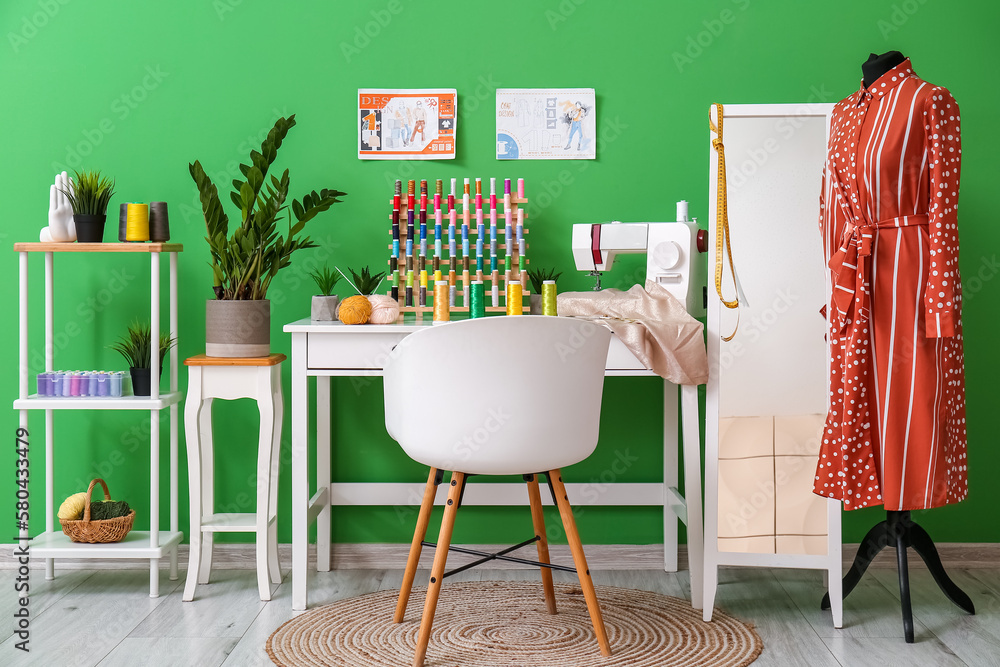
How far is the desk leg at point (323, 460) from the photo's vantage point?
2953 millimetres

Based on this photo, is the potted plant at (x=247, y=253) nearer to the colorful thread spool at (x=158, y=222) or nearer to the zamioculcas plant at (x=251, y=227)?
the zamioculcas plant at (x=251, y=227)

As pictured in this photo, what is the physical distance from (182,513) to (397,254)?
1193 mm

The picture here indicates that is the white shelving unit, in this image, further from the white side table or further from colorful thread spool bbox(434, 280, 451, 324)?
colorful thread spool bbox(434, 280, 451, 324)

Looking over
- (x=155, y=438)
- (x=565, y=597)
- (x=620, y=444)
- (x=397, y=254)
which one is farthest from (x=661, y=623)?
(x=155, y=438)

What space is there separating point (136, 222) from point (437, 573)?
144 cm

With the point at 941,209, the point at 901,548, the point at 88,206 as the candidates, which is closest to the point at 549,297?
the point at 941,209

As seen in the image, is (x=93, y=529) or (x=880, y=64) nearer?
(x=880, y=64)

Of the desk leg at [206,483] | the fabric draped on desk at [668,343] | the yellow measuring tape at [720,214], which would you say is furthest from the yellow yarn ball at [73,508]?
the yellow measuring tape at [720,214]

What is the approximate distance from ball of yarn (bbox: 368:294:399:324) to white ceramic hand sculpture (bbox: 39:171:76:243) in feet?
3.28

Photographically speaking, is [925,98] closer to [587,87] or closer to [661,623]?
[587,87]

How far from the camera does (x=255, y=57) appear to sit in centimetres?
296

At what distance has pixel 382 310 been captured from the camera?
8.32 feet

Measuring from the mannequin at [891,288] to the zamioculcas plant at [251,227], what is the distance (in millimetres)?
1548

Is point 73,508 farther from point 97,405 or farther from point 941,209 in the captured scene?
point 941,209
